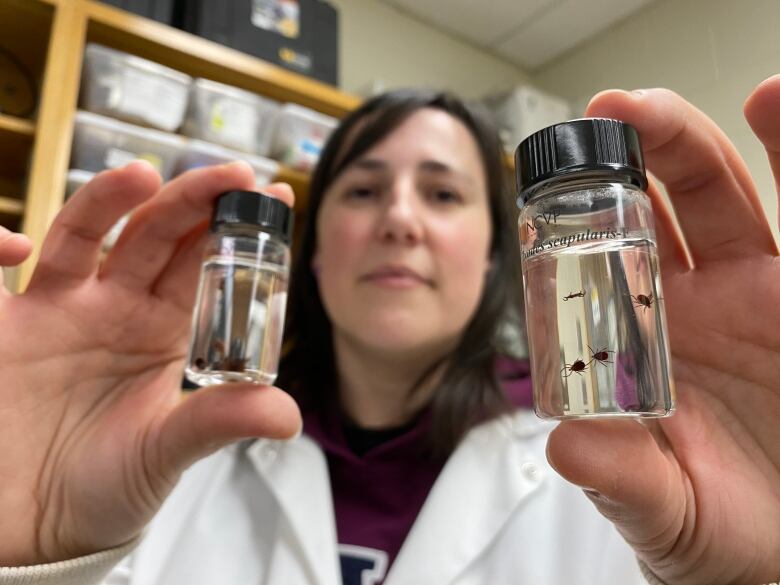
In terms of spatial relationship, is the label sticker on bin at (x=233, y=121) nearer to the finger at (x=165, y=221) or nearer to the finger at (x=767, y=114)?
the finger at (x=165, y=221)

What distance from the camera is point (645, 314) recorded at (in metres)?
0.31

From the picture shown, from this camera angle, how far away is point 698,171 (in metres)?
0.38

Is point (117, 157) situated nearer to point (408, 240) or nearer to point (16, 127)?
point (16, 127)

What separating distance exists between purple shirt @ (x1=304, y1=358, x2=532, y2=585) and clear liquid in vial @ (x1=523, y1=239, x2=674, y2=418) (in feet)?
1.49

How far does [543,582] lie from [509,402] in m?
0.25

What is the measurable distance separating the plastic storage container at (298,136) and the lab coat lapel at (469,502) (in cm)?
78

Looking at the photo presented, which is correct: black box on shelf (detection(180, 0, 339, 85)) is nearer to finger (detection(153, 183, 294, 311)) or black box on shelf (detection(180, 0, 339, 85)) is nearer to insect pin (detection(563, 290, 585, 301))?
finger (detection(153, 183, 294, 311))

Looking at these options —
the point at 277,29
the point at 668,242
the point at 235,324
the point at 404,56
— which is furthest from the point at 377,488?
the point at 404,56

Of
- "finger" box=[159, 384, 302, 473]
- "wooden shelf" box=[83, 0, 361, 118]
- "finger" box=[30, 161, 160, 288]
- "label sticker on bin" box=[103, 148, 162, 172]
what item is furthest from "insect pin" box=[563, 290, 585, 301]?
"wooden shelf" box=[83, 0, 361, 118]

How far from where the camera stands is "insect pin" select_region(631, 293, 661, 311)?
12.2 inches

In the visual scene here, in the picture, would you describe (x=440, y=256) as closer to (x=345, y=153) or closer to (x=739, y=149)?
(x=345, y=153)

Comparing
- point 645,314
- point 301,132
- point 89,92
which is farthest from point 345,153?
point 645,314

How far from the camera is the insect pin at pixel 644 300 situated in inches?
12.2

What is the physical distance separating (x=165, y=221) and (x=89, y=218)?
0.20ft
